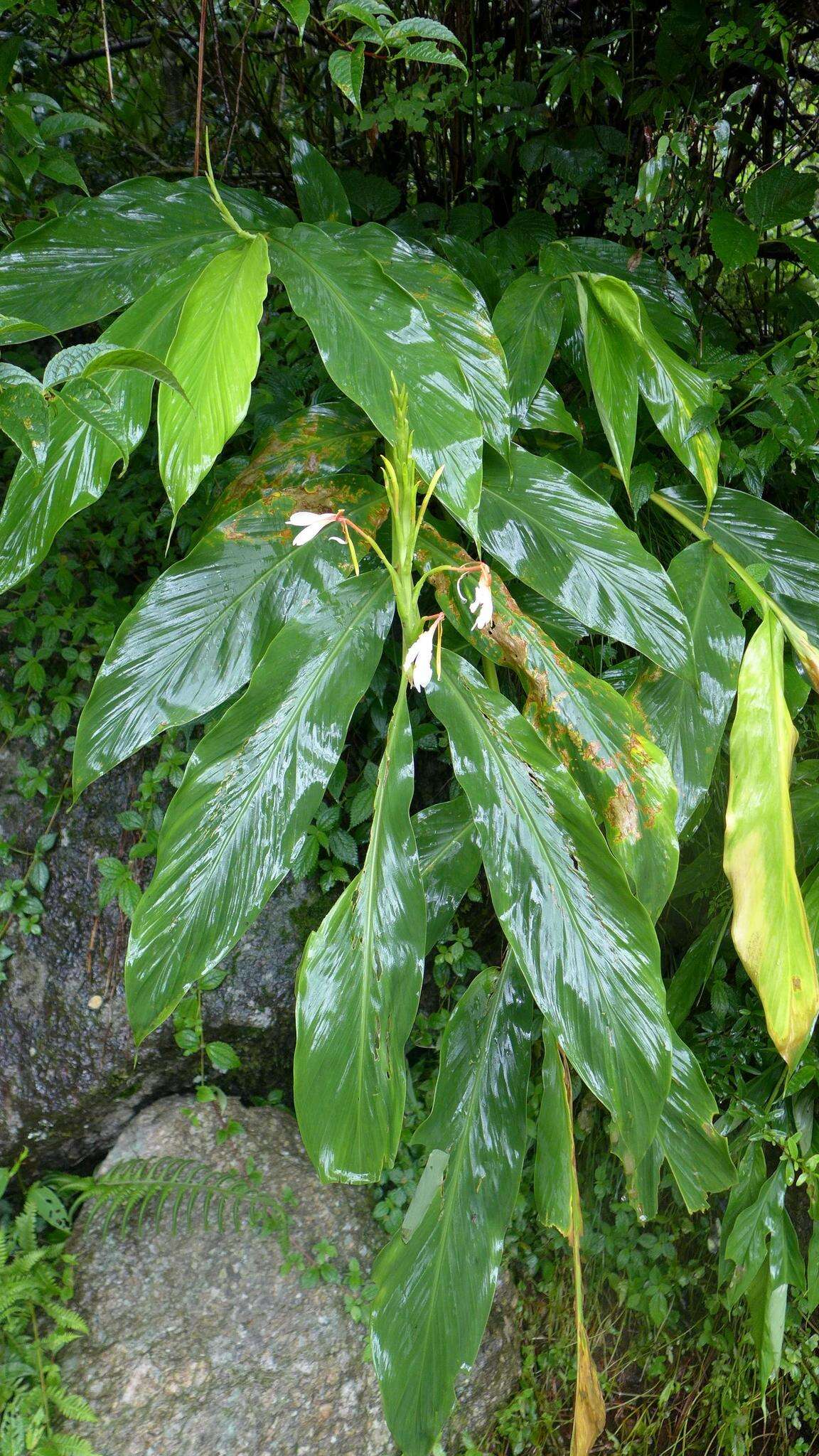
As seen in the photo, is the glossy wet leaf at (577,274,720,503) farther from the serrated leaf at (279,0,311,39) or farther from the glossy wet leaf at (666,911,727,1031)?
the glossy wet leaf at (666,911,727,1031)

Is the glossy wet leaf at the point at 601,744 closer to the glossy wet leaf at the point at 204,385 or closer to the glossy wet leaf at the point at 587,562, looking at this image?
the glossy wet leaf at the point at 587,562

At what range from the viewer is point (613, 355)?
3.50 ft

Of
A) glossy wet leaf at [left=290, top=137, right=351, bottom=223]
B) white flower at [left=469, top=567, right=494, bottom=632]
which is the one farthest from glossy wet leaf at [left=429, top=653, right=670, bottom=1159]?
glossy wet leaf at [left=290, top=137, right=351, bottom=223]

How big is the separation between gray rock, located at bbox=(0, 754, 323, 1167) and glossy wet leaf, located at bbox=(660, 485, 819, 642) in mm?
796

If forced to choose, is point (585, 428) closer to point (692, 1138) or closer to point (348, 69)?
point (348, 69)

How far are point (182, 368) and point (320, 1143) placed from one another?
734 millimetres

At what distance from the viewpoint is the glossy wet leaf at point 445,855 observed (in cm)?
116

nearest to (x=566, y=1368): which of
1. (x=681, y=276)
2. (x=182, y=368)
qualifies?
(x=182, y=368)

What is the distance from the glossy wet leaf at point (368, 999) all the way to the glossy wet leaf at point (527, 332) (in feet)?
1.47

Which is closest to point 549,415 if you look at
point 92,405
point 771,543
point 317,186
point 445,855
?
point 771,543

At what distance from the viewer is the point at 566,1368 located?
1455 millimetres

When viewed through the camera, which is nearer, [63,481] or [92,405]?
[92,405]

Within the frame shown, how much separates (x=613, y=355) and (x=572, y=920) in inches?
25.5

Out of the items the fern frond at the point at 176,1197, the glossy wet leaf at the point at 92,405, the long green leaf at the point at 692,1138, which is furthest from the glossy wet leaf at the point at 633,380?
the fern frond at the point at 176,1197
